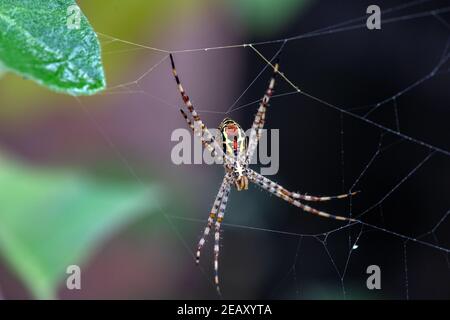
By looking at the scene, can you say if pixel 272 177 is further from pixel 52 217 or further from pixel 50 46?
pixel 50 46

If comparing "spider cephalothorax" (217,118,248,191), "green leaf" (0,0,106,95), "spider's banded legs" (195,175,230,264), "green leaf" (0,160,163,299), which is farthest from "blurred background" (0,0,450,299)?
"green leaf" (0,0,106,95)

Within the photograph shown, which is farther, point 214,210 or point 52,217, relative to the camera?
point 214,210

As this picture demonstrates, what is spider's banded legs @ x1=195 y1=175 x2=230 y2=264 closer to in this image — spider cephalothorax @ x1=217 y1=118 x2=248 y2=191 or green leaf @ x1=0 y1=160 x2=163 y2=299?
spider cephalothorax @ x1=217 y1=118 x2=248 y2=191

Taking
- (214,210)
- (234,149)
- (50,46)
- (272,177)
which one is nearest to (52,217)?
(234,149)

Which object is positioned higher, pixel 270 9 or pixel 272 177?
pixel 270 9

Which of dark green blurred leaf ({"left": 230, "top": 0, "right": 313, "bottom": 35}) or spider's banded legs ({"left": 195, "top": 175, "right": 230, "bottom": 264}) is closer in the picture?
dark green blurred leaf ({"left": 230, "top": 0, "right": 313, "bottom": 35})

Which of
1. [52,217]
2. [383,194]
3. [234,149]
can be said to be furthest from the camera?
[383,194]

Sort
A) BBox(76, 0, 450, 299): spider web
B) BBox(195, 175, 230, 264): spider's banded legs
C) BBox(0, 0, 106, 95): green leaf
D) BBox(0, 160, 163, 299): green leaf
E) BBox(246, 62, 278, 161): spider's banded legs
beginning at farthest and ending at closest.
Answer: BBox(76, 0, 450, 299): spider web → BBox(195, 175, 230, 264): spider's banded legs → BBox(246, 62, 278, 161): spider's banded legs → BBox(0, 160, 163, 299): green leaf → BBox(0, 0, 106, 95): green leaf
